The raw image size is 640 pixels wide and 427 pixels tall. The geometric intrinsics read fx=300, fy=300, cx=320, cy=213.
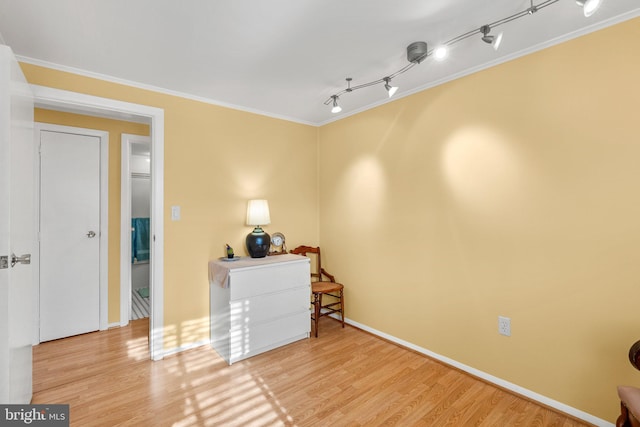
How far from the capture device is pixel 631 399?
4.40ft

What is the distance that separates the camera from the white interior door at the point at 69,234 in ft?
9.73

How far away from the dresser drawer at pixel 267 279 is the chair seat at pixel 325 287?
→ 0.53 ft

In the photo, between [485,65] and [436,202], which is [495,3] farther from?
[436,202]

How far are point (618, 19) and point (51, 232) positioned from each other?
15.5 feet

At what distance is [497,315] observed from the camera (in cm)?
221

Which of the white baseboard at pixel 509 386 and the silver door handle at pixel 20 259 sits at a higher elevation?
the silver door handle at pixel 20 259

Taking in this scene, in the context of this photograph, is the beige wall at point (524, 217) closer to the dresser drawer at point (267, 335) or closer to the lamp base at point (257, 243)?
the dresser drawer at point (267, 335)

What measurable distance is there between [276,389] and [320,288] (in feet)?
3.88

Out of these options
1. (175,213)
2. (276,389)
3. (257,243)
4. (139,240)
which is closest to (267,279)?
(257,243)

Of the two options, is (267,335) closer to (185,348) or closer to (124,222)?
(185,348)

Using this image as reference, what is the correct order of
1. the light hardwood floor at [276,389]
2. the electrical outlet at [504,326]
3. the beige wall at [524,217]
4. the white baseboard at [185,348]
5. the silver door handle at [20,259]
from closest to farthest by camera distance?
the silver door handle at [20,259] < the beige wall at [524,217] < the light hardwood floor at [276,389] < the electrical outlet at [504,326] < the white baseboard at [185,348]

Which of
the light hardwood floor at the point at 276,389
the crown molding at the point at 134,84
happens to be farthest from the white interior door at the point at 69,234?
the crown molding at the point at 134,84

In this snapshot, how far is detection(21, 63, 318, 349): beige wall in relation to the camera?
2.70 m

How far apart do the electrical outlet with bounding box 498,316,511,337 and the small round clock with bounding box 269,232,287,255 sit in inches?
84.1
